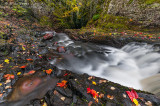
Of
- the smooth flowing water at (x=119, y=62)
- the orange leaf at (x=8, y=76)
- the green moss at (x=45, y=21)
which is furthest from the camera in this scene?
the green moss at (x=45, y=21)

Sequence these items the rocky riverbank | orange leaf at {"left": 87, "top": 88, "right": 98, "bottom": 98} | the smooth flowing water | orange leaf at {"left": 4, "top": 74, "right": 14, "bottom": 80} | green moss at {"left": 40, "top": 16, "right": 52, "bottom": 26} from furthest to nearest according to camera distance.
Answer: green moss at {"left": 40, "top": 16, "right": 52, "bottom": 26} < the smooth flowing water < orange leaf at {"left": 4, "top": 74, "right": 14, "bottom": 80} < orange leaf at {"left": 87, "top": 88, "right": 98, "bottom": 98} < the rocky riverbank

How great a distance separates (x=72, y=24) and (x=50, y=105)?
10.6 metres

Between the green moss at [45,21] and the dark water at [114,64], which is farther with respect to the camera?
the green moss at [45,21]

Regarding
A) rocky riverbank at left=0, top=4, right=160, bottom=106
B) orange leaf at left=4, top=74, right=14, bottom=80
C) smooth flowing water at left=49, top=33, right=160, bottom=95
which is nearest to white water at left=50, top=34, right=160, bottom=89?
smooth flowing water at left=49, top=33, right=160, bottom=95

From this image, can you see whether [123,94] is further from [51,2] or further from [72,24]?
[51,2]

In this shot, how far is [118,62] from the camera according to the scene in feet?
14.4

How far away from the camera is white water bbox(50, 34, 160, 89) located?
10.6ft

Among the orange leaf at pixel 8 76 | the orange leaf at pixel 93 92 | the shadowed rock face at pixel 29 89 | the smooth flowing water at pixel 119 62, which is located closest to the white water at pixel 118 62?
the smooth flowing water at pixel 119 62

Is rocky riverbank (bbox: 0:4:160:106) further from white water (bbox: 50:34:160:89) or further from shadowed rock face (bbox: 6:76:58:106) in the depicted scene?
white water (bbox: 50:34:160:89)

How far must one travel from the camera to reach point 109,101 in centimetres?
184

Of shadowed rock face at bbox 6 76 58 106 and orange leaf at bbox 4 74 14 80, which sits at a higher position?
orange leaf at bbox 4 74 14 80

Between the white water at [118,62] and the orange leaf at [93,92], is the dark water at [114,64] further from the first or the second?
the orange leaf at [93,92]

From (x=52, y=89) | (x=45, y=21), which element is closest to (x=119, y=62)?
(x=52, y=89)

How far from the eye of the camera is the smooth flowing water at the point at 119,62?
316 centimetres
